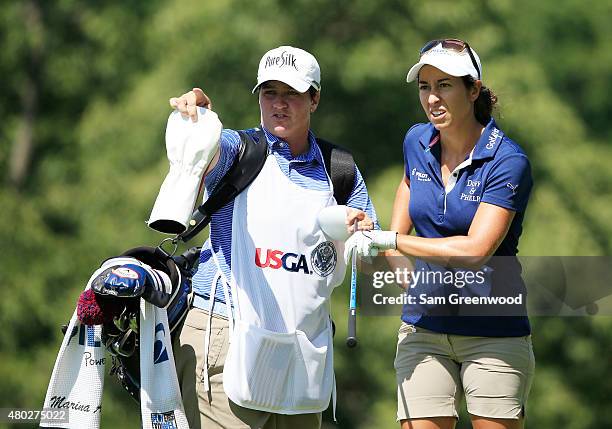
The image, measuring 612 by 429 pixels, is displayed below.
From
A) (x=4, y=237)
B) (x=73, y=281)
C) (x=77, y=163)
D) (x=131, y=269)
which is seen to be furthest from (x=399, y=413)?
(x=77, y=163)

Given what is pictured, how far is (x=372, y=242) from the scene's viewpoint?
496 cm

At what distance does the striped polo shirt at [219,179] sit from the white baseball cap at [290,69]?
232 millimetres

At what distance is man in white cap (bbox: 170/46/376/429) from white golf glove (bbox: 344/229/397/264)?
3.9 inches

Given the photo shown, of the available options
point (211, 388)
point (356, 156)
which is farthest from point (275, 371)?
point (356, 156)

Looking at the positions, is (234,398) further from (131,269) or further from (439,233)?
(439,233)

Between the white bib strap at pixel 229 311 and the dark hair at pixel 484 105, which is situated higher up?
the dark hair at pixel 484 105

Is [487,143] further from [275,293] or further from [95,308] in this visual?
[95,308]

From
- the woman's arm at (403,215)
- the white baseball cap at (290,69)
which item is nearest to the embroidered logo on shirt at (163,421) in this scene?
the woman's arm at (403,215)

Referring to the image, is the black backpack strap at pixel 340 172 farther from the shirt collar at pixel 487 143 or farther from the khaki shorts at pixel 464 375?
the khaki shorts at pixel 464 375

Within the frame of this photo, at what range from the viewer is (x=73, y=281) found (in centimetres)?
1722

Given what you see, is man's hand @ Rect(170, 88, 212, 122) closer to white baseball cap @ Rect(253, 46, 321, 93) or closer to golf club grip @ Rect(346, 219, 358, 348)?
white baseball cap @ Rect(253, 46, 321, 93)

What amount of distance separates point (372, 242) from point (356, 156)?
1098 centimetres

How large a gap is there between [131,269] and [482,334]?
1411mm

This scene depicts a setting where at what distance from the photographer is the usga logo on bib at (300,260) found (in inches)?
199
